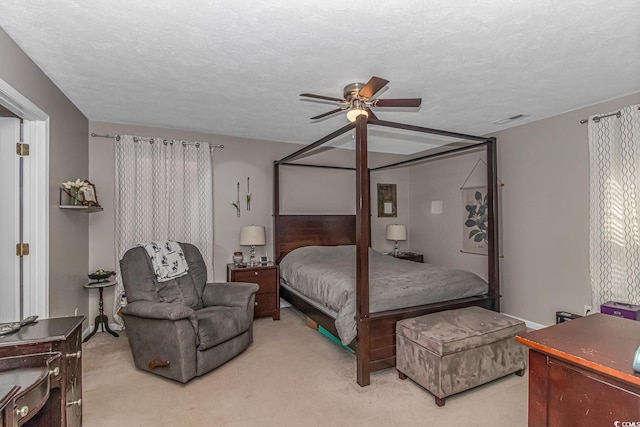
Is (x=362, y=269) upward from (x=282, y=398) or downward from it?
upward

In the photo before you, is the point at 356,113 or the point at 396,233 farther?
the point at 396,233

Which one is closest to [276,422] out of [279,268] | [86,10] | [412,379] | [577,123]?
[412,379]

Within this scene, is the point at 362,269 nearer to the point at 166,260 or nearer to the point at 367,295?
the point at 367,295

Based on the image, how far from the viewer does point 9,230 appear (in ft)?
8.18

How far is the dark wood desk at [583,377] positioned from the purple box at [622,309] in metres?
2.01

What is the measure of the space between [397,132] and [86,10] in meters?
3.52

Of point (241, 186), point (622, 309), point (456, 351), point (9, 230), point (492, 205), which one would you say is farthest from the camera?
point (241, 186)

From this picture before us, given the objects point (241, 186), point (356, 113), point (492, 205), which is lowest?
point (492, 205)

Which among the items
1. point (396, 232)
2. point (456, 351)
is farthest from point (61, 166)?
point (396, 232)

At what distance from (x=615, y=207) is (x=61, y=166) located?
531 cm

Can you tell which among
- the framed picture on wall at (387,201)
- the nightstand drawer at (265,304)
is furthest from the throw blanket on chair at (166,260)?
the framed picture on wall at (387,201)

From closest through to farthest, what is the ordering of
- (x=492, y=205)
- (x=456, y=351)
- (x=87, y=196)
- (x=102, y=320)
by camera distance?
(x=456, y=351)
(x=87, y=196)
(x=492, y=205)
(x=102, y=320)

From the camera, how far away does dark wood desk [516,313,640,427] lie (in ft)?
3.23

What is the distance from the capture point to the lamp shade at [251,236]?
4289 mm
